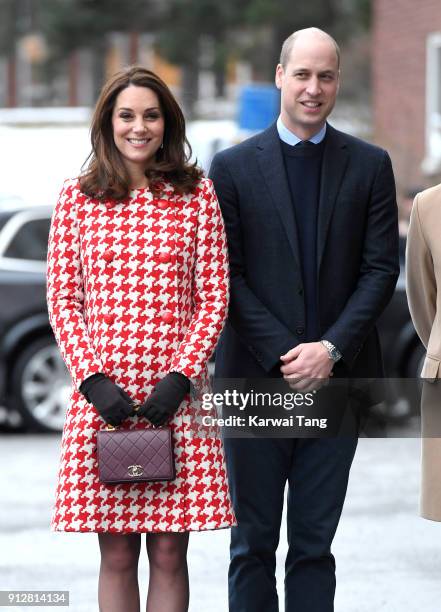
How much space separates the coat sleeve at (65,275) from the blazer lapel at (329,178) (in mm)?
814

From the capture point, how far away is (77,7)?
45.8m

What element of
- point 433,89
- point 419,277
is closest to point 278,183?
point 419,277

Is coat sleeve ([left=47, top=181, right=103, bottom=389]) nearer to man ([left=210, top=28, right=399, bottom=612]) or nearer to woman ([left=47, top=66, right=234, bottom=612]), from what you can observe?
woman ([left=47, top=66, right=234, bottom=612])

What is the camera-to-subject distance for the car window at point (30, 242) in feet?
39.5

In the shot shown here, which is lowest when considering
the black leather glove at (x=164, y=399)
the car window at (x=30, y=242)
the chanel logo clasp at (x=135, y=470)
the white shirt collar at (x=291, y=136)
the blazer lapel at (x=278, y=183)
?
the car window at (x=30, y=242)

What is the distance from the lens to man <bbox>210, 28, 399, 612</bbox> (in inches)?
202

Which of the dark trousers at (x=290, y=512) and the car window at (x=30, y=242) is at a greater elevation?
the dark trousers at (x=290, y=512)

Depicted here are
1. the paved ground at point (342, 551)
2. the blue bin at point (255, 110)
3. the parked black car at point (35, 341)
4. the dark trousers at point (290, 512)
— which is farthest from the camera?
the blue bin at point (255, 110)

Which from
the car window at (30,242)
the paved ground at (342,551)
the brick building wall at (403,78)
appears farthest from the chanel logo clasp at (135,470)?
the brick building wall at (403,78)

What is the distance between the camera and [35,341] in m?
12.0

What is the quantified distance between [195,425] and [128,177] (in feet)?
2.70

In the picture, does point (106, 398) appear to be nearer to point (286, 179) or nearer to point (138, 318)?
point (138, 318)

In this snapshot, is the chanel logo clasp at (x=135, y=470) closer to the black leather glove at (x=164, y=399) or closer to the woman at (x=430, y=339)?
the black leather glove at (x=164, y=399)

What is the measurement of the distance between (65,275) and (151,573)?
1005 mm
